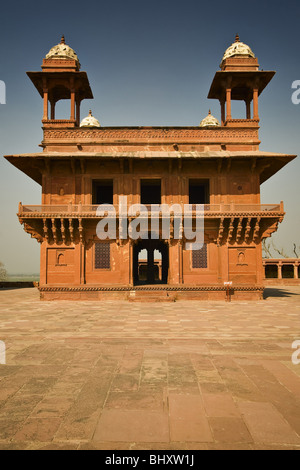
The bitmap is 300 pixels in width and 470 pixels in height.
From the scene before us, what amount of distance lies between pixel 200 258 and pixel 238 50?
498 inches

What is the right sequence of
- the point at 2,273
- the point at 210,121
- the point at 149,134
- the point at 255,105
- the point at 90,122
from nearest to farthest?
the point at 149,134 → the point at 255,105 → the point at 210,121 → the point at 90,122 → the point at 2,273

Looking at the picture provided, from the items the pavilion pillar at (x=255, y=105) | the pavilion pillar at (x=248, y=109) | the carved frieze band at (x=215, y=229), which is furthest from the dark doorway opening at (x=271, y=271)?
the pavilion pillar at (x=255, y=105)

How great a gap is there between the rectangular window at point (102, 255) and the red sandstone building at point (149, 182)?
0.05m

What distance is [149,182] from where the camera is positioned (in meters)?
17.6

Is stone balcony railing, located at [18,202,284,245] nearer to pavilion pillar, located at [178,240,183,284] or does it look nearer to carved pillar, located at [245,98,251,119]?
pavilion pillar, located at [178,240,183,284]

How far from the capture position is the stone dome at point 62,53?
57.4ft

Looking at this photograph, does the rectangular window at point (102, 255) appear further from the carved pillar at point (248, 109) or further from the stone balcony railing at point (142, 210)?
the carved pillar at point (248, 109)

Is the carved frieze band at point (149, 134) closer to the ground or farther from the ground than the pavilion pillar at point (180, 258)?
farther from the ground

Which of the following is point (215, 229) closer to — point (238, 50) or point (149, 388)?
point (238, 50)

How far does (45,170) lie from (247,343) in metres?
14.1

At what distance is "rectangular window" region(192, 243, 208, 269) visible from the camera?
1631 centimetres

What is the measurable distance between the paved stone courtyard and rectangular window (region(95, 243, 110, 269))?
7976mm

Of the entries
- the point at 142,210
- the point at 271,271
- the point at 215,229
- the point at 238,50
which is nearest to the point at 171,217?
the point at 142,210
